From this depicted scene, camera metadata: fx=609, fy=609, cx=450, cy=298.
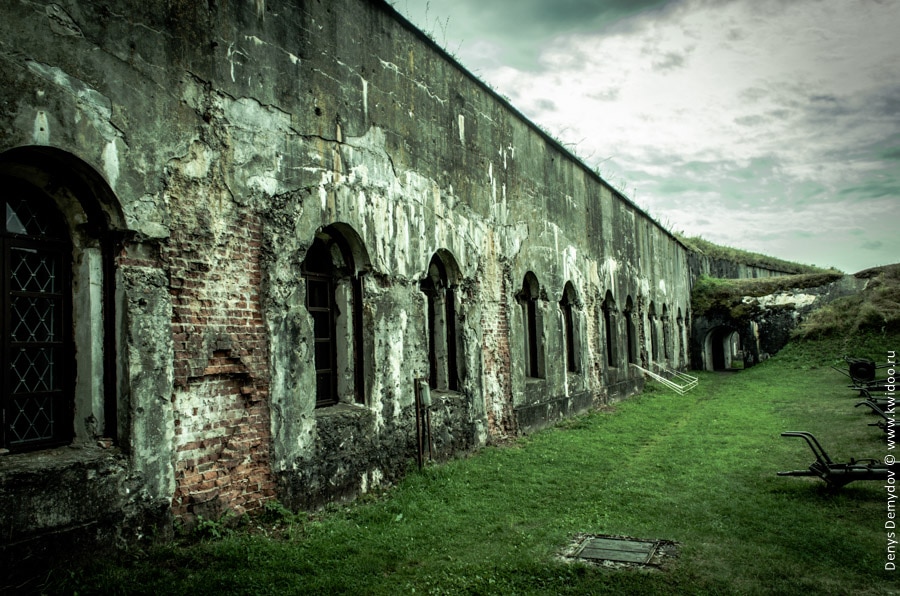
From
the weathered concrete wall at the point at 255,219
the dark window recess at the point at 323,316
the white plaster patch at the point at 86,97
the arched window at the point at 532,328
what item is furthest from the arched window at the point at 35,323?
the arched window at the point at 532,328

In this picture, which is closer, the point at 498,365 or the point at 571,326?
the point at 498,365

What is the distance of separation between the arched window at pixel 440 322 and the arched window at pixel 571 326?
5654 mm

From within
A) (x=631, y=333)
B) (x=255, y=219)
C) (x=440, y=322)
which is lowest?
(x=631, y=333)

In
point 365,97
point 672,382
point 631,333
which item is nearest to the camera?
point 365,97

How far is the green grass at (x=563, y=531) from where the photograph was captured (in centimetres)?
441

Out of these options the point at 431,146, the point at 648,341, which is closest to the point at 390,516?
the point at 431,146

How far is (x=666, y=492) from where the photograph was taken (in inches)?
282

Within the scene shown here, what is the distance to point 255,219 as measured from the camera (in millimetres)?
5840

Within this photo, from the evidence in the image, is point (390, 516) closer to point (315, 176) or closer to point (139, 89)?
point (315, 176)

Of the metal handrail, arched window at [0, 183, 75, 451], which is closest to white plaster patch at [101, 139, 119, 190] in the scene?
arched window at [0, 183, 75, 451]

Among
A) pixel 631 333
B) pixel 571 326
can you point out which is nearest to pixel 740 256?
pixel 631 333

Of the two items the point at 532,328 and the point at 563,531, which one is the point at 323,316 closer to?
the point at 563,531

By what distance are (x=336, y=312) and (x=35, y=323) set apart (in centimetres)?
331

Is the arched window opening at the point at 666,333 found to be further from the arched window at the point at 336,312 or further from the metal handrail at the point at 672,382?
the arched window at the point at 336,312
